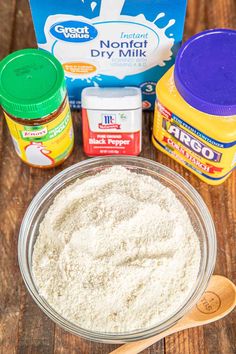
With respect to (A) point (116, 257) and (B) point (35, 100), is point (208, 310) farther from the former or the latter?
(B) point (35, 100)

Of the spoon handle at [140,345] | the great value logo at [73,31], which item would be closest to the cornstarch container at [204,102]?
the great value logo at [73,31]

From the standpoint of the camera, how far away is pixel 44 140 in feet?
3.09

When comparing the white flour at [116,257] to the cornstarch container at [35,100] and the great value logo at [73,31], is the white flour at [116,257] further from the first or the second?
the great value logo at [73,31]

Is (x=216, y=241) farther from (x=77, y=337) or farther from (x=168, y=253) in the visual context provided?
(x=77, y=337)

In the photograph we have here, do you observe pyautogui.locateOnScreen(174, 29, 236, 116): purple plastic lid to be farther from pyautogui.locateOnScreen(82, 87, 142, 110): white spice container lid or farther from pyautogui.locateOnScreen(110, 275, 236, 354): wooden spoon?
pyautogui.locateOnScreen(110, 275, 236, 354): wooden spoon

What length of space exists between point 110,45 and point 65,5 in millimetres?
106

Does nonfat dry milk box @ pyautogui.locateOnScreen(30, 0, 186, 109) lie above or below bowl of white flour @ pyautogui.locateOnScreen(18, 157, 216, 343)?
above

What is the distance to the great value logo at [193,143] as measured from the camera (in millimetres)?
931

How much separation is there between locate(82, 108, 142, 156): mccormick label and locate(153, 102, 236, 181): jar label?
0.04 metres

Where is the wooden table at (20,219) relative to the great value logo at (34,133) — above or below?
below

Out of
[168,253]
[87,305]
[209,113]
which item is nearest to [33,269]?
[87,305]

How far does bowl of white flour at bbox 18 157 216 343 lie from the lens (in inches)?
33.6

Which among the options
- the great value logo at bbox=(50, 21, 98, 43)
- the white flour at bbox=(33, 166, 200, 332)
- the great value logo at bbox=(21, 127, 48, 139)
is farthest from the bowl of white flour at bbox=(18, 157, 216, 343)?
the great value logo at bbox=(50, 21, 98, 43)

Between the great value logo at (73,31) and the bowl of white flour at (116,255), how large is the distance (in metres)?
0.23
